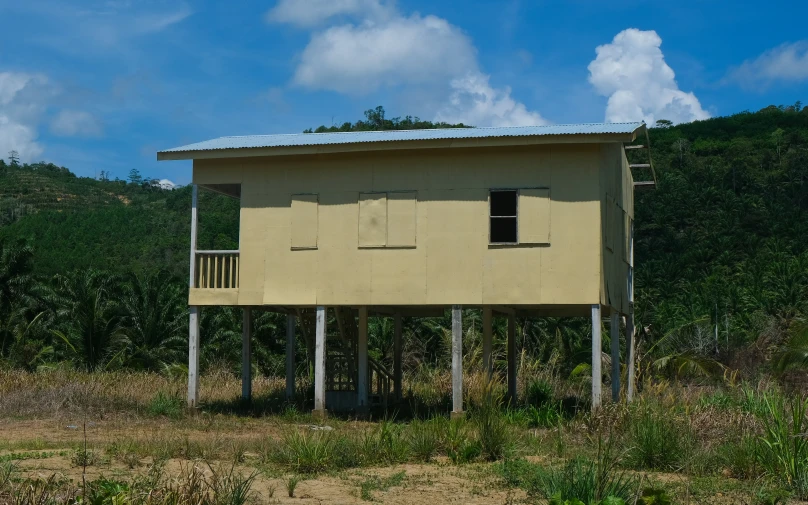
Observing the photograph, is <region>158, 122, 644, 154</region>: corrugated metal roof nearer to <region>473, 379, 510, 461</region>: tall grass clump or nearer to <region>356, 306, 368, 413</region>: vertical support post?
<region>356, 306, 368, 413</region>: vertical support post

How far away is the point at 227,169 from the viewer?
875 inches

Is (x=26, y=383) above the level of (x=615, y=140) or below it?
below

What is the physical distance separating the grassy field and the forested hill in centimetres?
2047

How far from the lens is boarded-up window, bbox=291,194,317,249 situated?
21469 mm

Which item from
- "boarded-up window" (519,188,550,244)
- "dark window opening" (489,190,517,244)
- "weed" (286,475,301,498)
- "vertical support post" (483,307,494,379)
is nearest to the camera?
"weed" (286,475,301,498)

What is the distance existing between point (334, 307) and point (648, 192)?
2137 inches

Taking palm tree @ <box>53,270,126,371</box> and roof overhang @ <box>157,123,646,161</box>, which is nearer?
roof overhang @ <box>157,123,646,161</box>

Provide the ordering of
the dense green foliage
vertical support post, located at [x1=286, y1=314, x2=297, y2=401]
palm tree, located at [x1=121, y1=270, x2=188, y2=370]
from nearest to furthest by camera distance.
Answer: vertical support post, located at [x1=286, y1=314, x2=297, y2=401] < the dense green foliage < palm tree, located at [x1=121, y1=270, x2=188, y2=370]

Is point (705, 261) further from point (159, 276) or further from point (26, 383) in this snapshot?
point (26, 383)

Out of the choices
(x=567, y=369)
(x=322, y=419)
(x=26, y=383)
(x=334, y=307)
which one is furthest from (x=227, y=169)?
(x=567, y=369)

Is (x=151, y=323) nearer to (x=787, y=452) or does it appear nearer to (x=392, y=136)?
(x=392, y=136)

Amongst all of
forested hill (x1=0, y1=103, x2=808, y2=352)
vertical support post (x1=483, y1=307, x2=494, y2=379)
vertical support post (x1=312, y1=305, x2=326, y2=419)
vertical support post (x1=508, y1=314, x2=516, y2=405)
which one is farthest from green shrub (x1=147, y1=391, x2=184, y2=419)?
forested hill (x1=0, y1=103, x2=808, y2=352)

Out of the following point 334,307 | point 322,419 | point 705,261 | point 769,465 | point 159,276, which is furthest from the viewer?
point 705,261

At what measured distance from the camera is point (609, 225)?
69.2 feet
